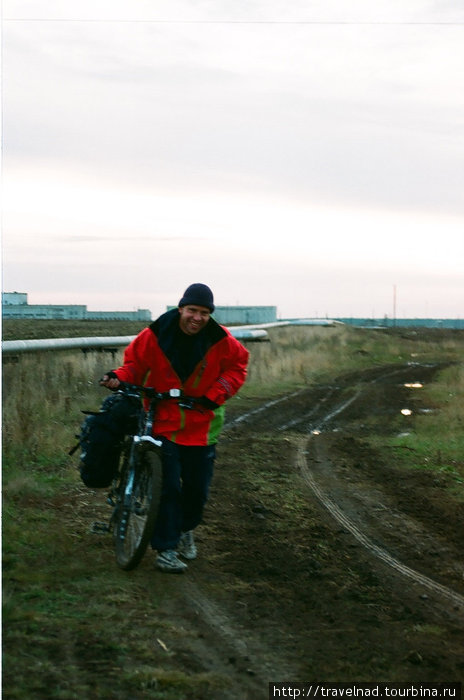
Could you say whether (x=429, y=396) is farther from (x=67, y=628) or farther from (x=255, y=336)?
(x=67, y=628)

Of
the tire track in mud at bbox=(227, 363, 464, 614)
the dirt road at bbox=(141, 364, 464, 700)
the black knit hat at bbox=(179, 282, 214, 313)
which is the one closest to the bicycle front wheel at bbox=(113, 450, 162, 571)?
the dirt road at bbox=(141, 364, 464, 700)

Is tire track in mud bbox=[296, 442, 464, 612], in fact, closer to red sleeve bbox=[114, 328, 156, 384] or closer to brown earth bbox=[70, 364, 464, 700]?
brown earth bbox=[70, 364, 464, 700]

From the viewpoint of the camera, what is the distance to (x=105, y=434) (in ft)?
21.7

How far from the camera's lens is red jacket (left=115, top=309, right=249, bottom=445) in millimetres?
6555

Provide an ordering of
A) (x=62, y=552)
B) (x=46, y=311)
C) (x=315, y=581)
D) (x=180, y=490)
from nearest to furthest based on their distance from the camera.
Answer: (x=315, y=581)
(x=180, y=490)
(x=62, y=552)
(x=46, y=311)

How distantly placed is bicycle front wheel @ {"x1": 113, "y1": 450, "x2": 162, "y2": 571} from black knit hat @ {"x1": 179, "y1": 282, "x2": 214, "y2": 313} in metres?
1.07

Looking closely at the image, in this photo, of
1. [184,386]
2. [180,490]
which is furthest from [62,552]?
[184,386]

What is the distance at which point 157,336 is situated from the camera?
6.57 meters

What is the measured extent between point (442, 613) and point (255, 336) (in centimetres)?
2488

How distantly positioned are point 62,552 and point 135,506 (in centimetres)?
66

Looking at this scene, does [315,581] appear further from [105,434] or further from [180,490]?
[105,434]

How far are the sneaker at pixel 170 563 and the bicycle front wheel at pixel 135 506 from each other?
21 centimetres

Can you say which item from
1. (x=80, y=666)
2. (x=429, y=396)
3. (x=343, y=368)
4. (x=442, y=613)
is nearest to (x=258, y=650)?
(x=80, y=666)

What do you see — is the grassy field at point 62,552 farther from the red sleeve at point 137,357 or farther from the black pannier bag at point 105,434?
the red sleeve at point 137,357
